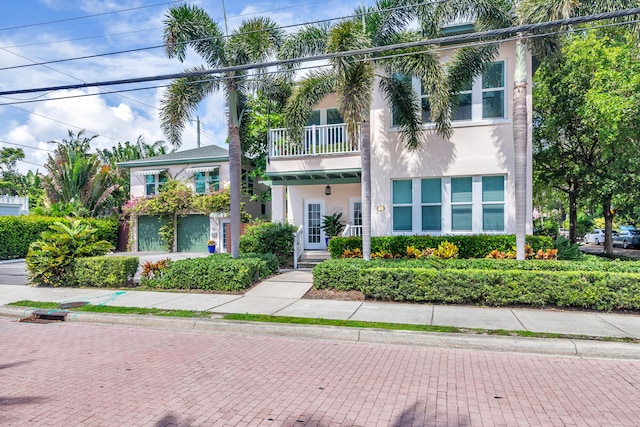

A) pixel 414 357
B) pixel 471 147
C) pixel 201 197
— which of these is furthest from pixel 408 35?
pixel 201 197

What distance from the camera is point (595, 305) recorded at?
27.3 feet

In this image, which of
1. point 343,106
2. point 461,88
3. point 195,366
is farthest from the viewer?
point 461,88

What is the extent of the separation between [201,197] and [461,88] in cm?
1524

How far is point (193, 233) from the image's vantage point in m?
23.8

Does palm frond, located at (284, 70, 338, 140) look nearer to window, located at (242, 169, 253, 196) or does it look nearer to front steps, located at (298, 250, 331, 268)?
front steps, located at (298, 250, 331, 268)

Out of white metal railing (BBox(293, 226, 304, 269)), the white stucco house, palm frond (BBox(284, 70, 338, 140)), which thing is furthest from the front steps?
the white stucco house

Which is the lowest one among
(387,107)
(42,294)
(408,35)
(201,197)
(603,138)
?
(42,294)

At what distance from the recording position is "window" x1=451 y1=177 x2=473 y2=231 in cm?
1380

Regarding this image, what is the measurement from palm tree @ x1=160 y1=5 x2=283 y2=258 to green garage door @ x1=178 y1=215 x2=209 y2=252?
11.4 meters

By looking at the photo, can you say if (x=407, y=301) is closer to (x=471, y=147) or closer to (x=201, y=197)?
(x=471, y=147)

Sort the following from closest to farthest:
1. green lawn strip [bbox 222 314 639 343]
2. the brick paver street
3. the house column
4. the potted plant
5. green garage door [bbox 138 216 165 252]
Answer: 1. the brick paver street
2. green lawn strip [bbox 222 314 639 343]
3. the potted plant
4. the house column
5. green garage door [bbox 138 216 165 252]

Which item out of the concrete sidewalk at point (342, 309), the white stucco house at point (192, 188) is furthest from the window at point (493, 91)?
the white stucco house at point (192, 188)

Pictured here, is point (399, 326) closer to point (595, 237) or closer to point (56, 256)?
point (56, 256)

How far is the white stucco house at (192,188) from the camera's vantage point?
23078mm
